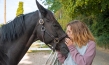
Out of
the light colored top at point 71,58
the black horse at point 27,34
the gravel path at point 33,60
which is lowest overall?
the gravel path at point 33,60

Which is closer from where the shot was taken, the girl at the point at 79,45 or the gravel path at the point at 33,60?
the girl at the point at 79,45

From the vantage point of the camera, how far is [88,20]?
22.6m

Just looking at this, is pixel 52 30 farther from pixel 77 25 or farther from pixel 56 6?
pixel 56 6

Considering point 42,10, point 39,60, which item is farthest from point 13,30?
point 39,60

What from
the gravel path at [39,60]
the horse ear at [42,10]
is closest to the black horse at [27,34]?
the horse ear at [42,10]

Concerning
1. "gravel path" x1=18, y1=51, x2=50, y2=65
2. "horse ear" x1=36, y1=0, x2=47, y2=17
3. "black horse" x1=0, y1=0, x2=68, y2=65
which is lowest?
"gravel path" x1=18, y1=51, x2=50, y2=65

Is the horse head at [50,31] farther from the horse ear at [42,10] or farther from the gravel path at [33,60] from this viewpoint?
the gravel path at [33,60]

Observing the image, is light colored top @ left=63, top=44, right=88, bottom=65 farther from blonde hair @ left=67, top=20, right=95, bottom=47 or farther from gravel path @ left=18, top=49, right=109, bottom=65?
gravel path @ left=18, top=49, right=109, bottom=65

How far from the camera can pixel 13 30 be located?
9.30ft

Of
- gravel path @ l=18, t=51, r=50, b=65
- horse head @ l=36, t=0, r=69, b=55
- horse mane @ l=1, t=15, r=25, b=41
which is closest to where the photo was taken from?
horse mane @ l=1, t=15, r=25, b=41

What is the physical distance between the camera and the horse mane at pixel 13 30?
2821mm

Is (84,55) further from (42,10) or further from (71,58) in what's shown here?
(42,10)

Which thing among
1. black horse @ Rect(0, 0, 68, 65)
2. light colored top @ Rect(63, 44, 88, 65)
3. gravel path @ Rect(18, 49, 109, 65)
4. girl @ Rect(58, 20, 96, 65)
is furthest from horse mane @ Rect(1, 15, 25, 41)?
gravel path @ Rect(18, 49, 109, 65)

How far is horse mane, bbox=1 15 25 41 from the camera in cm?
282
